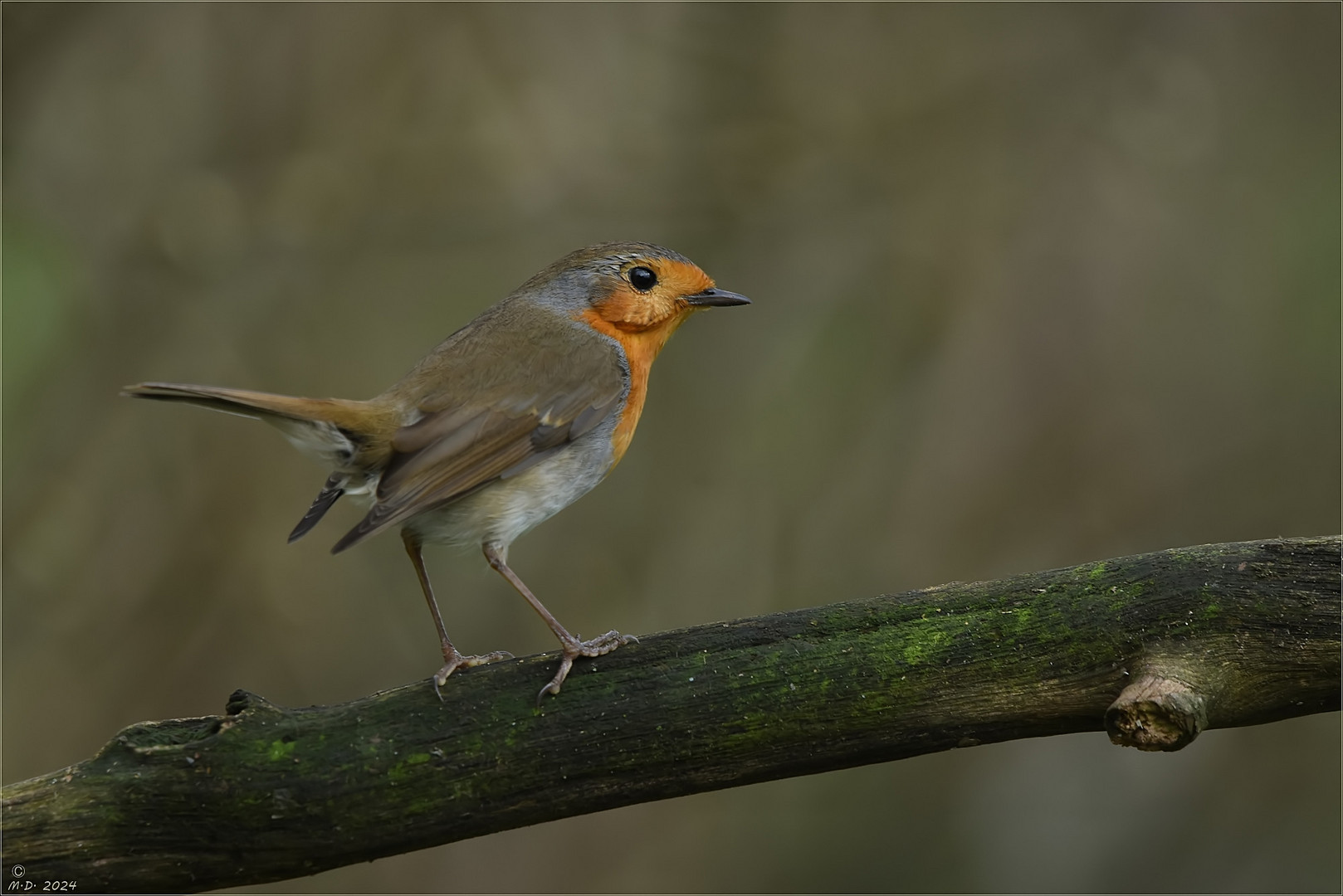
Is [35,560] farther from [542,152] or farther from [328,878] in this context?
[542,152]

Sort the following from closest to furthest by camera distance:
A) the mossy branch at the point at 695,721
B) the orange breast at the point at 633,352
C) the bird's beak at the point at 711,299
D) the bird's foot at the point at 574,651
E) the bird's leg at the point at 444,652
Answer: the mossy branch at the point at 695,721
the bird's foot at the point at 574,651
the bird's leg at the point at 444,652
the orange breast at the point at 633,352
the bird's beak at the point at 711,299

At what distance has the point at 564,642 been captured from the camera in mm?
2805

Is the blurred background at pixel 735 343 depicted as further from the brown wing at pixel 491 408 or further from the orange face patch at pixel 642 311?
the brown wing at pixel 491 408

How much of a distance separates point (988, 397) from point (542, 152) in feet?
7.85

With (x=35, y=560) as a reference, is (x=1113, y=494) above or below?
above

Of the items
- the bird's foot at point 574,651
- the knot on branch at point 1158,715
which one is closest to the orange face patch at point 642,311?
the bird's foot at point 574,651

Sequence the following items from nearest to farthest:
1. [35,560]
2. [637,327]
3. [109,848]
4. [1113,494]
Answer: [109,848] < [637,327] < [35,560] < [1113,494]

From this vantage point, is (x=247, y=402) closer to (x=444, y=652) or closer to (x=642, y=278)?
(x=444, y=652)

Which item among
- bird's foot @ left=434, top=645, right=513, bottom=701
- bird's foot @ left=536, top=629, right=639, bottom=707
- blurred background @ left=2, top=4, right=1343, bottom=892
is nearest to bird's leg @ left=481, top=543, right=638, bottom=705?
bird's foot @ left=536, top=629, right=639, bottom=707

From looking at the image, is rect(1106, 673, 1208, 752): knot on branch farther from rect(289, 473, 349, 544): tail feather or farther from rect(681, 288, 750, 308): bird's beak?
rect(681, 288, 750, 308): bird's beak

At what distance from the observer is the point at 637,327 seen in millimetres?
3920

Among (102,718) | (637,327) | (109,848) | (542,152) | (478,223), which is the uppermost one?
(542,152)

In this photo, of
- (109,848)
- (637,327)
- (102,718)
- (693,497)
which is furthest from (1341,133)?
(102,718)

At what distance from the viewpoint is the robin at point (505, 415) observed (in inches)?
122
